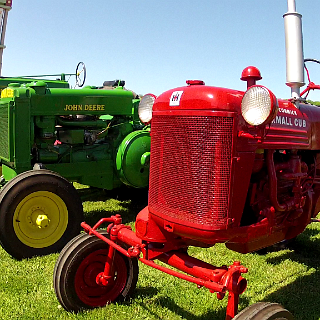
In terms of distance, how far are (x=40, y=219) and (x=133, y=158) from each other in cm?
142

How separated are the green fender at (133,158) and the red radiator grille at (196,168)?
102 inches

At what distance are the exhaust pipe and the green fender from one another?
238 cm

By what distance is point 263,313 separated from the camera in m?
2.08

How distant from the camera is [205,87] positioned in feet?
7.41

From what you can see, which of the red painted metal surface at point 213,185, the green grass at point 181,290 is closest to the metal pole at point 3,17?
the green grass at point 181,290

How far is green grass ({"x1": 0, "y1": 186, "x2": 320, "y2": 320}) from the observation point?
9.54ft

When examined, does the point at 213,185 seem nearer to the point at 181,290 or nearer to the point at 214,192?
the point at 214,192

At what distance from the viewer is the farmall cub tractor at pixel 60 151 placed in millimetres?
3992

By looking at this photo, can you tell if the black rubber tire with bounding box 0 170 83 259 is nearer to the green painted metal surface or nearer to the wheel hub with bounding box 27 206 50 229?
the wheel hub with bounding box 27 206 50 229

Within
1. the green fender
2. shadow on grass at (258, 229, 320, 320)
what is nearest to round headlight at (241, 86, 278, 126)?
shadow on grass at (258, 229, 320, 320)

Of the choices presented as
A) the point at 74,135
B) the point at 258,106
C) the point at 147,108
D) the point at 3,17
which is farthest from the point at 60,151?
the point at 3,17

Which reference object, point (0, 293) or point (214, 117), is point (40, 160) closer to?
point (0, 293)

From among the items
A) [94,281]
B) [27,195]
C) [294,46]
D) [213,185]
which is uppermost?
[294,46]

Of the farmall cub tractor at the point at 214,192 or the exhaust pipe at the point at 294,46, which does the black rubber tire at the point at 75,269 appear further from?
the exhaust pipe at the point at 294,46
